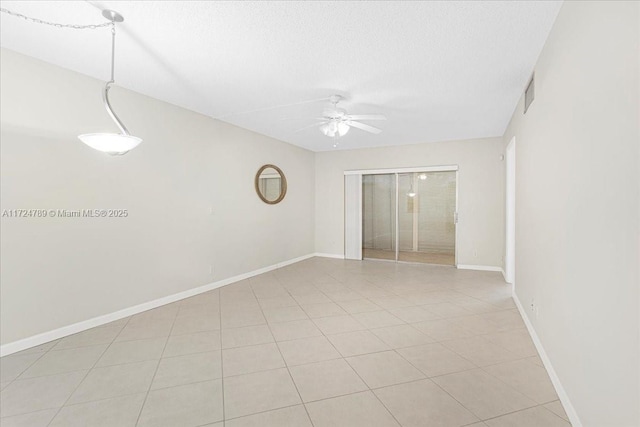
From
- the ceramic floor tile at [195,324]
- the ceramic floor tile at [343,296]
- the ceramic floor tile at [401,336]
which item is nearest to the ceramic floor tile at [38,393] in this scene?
the ceramic floor tile at [195,324]

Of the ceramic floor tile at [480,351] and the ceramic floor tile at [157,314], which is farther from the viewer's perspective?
the ceramic floor tile at [157,314]

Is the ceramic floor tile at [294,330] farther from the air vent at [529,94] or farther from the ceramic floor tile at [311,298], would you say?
the air vent at [529,94]

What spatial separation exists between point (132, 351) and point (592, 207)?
11.5ft

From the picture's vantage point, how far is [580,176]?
5.53 feet

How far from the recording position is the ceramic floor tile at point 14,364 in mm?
2320

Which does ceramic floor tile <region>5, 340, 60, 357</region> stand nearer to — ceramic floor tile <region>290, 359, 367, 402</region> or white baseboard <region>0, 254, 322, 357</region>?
white baseboard <region>0, 254, 322, 357</region>

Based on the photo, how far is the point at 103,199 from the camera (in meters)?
3.30

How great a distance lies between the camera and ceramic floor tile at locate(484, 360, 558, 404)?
2.06 m

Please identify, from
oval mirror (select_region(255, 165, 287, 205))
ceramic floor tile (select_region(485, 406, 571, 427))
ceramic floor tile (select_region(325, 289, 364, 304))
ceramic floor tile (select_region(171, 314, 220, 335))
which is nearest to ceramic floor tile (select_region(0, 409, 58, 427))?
ceramic floor tile (select_region(171, 314, 220, 335))

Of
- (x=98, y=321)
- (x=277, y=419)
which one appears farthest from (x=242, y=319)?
(x=277, y=419)

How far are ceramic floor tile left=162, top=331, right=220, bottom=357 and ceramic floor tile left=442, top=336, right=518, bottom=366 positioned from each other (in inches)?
85.9

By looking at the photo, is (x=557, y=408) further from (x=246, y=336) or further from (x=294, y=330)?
(x=246, y=336)

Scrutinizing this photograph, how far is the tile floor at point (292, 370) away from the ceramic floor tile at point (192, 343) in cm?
2

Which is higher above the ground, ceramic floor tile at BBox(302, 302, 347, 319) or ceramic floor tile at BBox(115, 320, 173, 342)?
ceramic floor tile at BBox(115, 320, 173, 342)
